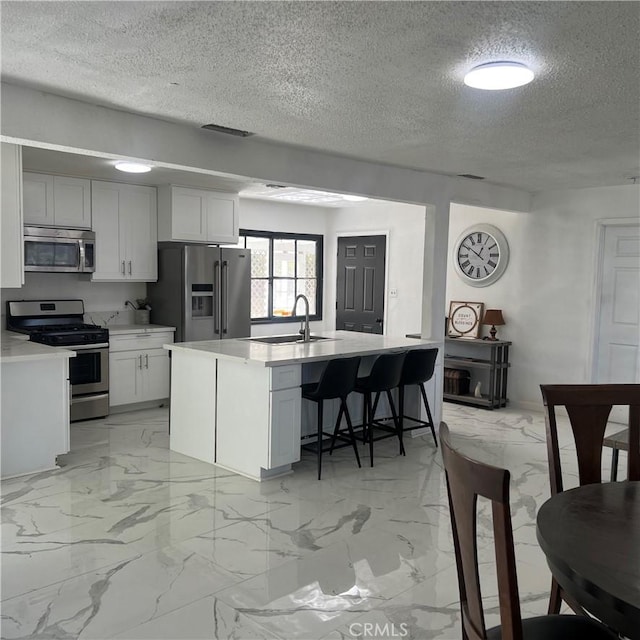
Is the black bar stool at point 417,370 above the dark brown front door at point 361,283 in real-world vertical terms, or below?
below

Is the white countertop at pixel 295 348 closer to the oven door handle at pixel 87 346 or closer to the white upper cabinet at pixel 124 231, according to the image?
the oven door handle at pixel 87 346

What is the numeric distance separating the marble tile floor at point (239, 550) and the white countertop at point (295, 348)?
849mm

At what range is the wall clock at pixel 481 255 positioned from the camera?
706 cm

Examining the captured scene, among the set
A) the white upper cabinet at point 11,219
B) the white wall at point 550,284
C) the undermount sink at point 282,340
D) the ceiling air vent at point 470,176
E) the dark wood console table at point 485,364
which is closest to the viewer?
the white upper cabinet at point 11,219

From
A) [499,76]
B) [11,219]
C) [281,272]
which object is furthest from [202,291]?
[499,76]

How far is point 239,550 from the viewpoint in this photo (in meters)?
3.23

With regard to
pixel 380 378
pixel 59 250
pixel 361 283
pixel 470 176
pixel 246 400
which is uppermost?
pixel 470 176

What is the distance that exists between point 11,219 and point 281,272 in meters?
4.54

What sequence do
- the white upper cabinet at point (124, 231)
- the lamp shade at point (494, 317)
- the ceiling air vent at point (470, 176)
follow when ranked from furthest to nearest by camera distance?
the lamp shade at point (494, 317) < the white upper cabinet at point (124, 231) < the ceiling air vent at point (470, 176)

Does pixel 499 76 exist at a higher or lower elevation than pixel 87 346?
higher

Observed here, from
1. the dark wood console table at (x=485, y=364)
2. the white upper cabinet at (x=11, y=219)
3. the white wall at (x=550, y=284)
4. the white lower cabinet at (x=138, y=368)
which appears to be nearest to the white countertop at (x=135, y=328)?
the white lower cabinet at (x=138, y=368)

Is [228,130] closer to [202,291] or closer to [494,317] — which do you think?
[202,291]

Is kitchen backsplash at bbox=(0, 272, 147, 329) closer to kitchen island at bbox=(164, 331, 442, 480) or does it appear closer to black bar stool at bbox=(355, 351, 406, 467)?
kitchen island at bbox=(164, 331, 442, 480)

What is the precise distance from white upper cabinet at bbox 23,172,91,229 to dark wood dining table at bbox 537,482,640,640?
529 cm
